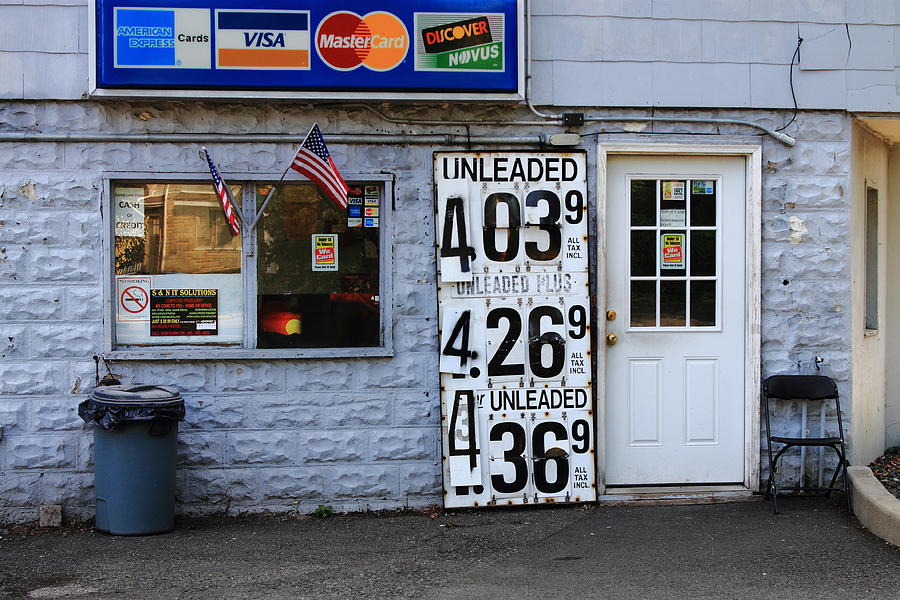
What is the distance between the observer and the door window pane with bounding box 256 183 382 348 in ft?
23.3

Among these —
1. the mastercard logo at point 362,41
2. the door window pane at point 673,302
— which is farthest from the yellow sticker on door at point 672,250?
the mastercard logo at point 362,41

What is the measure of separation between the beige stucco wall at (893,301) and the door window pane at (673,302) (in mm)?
2593

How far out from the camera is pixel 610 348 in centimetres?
730

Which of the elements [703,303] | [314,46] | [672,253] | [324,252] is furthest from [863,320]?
[314,46]

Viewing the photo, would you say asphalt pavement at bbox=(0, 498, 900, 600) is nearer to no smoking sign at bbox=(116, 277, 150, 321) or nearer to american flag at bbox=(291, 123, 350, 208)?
no smoking sign at bbox=(116, 277, 150, 321)

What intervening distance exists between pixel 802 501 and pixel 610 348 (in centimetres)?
182

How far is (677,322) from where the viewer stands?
7.38 meters

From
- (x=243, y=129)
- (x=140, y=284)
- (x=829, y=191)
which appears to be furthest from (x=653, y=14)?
(x=140, y=284)

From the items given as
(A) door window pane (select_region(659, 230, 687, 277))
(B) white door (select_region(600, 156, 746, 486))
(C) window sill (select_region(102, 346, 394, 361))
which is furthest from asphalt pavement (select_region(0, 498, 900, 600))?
(A) door window pane (select_region(659, 230, 687, 277))

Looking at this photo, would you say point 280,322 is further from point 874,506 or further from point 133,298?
point 874,506

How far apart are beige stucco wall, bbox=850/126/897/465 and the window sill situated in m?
3.68

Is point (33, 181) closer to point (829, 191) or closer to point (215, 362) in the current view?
point (215, 362)

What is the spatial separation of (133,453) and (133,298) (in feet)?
3.90

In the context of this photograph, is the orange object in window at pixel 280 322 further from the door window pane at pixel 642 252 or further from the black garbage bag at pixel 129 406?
the door window pane at pixel 642 252
